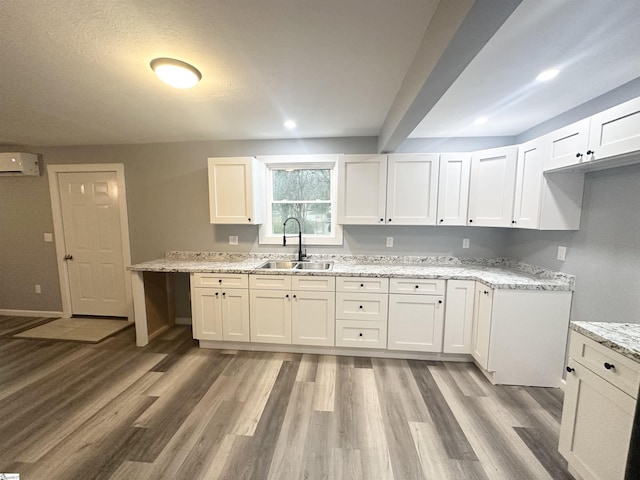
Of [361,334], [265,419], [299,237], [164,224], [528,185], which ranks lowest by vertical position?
[265,419]

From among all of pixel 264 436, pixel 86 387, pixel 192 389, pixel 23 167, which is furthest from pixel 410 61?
pixel 23 167

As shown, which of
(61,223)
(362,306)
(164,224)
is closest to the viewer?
(362,306)

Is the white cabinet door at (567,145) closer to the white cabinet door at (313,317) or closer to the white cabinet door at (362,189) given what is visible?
the white cabinet door at (362,189)

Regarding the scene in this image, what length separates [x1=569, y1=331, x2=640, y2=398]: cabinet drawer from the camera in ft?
3.56

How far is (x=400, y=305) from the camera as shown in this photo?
8.29 ft

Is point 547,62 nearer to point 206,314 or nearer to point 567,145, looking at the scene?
point 567,145

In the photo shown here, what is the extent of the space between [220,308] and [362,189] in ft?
6.78

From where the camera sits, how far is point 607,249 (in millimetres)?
1787

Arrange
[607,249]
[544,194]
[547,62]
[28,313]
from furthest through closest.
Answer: [28,313]
[544,194]
[607,249]
[547,62]

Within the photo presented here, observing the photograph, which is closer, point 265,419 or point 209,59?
point 209,59

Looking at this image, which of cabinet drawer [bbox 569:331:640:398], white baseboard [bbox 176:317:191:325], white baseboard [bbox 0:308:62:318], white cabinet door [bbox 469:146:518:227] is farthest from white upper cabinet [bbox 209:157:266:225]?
white baseboard [bbox 0:308:62:318]

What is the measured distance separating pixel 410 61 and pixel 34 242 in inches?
203

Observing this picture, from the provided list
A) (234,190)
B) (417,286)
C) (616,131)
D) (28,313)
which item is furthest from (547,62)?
(28,313)

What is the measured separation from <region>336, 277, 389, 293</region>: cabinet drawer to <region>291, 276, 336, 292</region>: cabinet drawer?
0.07 metres
